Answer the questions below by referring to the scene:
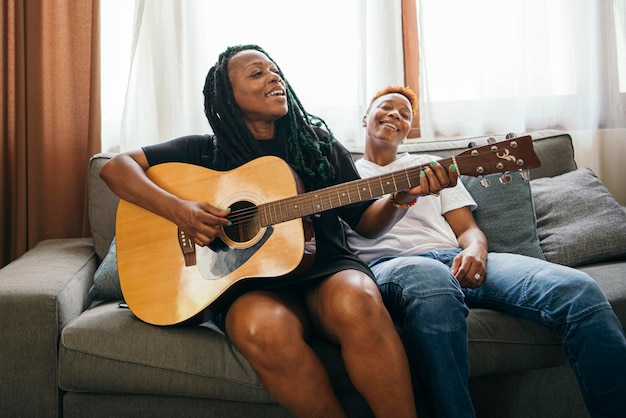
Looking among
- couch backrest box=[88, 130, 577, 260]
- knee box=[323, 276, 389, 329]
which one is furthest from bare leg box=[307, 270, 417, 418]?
couch backrest box=[88, 130, 577, 260]

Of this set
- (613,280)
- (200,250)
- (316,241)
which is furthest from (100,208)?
(613,280)

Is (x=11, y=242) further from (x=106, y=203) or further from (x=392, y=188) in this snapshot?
(x=392, y=188)

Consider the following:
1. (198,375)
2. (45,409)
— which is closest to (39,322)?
(45,409)

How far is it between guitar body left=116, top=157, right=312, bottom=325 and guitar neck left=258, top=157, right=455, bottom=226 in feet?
0.08

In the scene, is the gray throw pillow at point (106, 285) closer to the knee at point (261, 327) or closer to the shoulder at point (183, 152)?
the shoulder at point (183, 152)

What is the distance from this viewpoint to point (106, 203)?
7.40ft

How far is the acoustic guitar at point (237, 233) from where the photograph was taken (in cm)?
152

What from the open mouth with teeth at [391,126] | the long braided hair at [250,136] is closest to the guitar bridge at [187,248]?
the long braided hair at [250,136]

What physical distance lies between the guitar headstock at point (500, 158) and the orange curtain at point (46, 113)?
Answer: 1575mm

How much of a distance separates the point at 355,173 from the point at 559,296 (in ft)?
2.13

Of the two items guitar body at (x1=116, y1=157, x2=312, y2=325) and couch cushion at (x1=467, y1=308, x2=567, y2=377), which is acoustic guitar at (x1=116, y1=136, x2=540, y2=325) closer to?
guitar body at (x1=116, y1=157, x2=312, y2=325)

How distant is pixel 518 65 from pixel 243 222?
151 centimetres

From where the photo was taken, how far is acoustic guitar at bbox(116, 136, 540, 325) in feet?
4.99

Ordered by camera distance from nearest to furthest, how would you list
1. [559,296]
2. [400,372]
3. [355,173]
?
[400,372], [559,296], [355,173]
